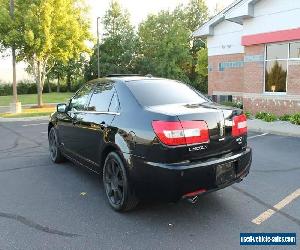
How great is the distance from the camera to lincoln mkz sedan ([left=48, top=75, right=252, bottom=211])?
11.9ft

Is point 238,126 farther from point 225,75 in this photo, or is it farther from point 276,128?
point 225,75

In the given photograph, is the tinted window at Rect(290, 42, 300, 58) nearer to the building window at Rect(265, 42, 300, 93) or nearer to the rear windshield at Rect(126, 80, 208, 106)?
the building window at Rect(265, 42, 300, 93)

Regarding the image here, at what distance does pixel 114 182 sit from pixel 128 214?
0.45 metres

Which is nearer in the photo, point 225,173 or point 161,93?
point 225,173

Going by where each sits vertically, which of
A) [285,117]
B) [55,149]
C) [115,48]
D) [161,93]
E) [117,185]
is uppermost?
[115,48]

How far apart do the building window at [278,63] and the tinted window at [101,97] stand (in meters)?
10.5

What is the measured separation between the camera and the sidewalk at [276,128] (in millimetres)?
10562

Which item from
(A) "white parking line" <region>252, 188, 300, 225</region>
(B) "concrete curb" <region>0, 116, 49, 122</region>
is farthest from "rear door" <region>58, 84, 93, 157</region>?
(B) "concrete curb" <region>0, 116, 49, 122</region>

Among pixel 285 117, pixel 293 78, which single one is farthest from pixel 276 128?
pixel 293 78

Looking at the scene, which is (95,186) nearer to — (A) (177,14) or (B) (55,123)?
(B) (55,123)

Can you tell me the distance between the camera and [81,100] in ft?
→ 18.1

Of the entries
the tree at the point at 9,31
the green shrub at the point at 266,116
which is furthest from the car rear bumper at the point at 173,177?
the tree at the point at 9,31

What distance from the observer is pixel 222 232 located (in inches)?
145

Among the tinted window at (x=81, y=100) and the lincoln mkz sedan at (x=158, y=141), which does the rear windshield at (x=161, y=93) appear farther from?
the tinted window at (x=81, y=100)
